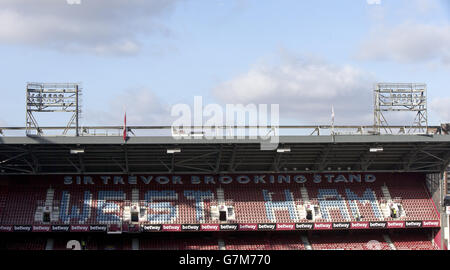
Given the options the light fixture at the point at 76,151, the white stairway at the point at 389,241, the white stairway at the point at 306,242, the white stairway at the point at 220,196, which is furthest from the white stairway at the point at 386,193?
the light fixture at the point at 76,151

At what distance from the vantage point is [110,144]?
133ft

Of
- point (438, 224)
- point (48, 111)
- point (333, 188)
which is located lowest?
point (438, 224)

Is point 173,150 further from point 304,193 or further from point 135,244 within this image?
point 304,193

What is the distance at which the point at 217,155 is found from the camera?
142 ft

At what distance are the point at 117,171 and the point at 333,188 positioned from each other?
59.4ft

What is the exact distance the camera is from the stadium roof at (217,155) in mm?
40531

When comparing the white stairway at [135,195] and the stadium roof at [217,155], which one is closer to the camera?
the stadium roof at [217,155]

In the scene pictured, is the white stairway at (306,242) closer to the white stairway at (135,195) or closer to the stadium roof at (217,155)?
the stadium roof at (217,155)

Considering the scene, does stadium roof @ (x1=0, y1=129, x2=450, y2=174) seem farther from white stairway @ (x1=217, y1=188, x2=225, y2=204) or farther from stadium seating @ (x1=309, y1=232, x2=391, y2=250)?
stadium seating @ (x1=309, y1=232, x2=391, y2=250)

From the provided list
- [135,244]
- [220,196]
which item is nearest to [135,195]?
[135,244]

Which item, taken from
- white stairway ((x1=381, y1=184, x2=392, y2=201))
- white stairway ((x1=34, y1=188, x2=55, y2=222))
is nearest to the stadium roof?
white stairway ((x1=381, y1=184, x2=392, y2=201))
